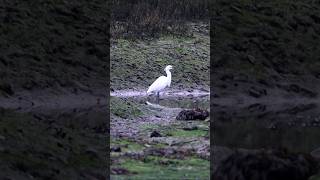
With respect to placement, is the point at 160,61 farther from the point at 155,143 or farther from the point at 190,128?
the point at 155,143

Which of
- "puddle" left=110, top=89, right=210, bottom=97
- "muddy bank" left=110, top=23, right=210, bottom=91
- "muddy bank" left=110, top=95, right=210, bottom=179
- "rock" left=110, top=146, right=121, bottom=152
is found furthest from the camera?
"muddy bank" left=110, top=23, right=210, bottom=91

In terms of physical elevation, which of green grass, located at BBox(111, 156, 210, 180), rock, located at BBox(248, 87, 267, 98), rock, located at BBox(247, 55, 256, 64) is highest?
green grass, located at BBox(111, 156, 210, 180)

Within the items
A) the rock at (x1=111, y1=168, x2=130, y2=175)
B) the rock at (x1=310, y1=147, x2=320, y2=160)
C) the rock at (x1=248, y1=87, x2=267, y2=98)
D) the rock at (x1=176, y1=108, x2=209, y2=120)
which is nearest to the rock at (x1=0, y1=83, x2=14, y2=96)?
the rock at (x1=176, y1=108, x2=209, y2=120)

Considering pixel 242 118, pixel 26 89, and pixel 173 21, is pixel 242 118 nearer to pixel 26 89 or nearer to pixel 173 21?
pixel 26 89

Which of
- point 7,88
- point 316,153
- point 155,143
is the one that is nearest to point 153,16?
point 7,88

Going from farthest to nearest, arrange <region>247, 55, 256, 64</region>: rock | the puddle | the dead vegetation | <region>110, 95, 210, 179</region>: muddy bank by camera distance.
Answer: the dead vegetation
<region>247, 55, 256, 64</region>: rock
the puddle
<region>110, 95, 210, 179</region>: muddy bank

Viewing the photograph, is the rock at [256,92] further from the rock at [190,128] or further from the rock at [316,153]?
the rock at [316,153]

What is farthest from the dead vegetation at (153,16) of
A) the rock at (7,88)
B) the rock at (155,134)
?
the rock at (155,134)

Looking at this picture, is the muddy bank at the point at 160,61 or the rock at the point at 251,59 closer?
the rock at the point at 251,59

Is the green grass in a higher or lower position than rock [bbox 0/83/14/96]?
higher

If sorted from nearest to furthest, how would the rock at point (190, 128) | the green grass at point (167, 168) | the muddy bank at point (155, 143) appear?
the green grass at point (167, 168) → the muddy bank at point (155, 143) → the rock at point (190, 128)

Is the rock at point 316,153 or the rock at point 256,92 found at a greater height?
the rock at point 316,153

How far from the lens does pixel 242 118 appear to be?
16375 millimetres

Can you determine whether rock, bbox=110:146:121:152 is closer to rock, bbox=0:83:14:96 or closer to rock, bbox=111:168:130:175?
rock, bbox=111:168:130:175
